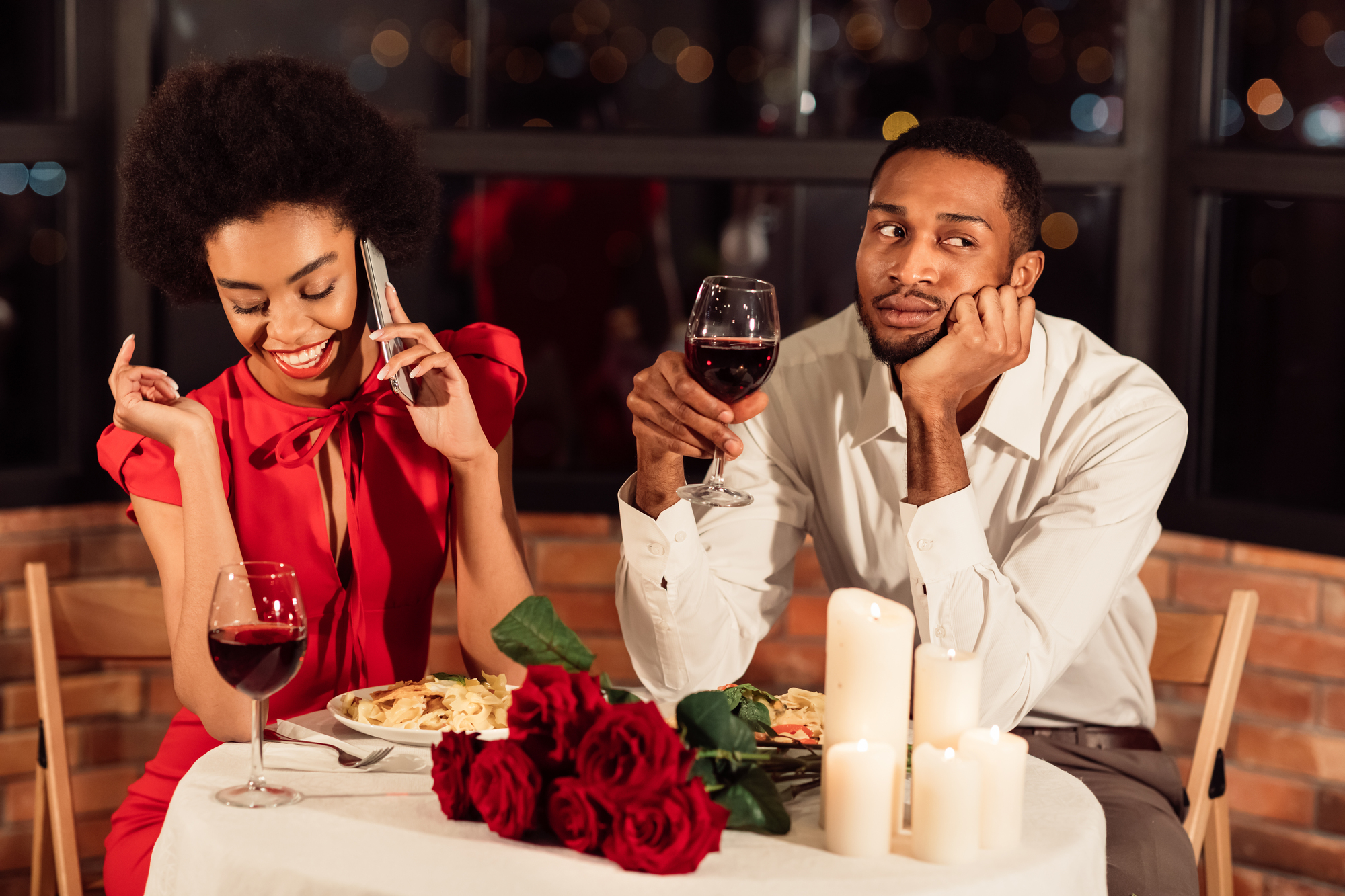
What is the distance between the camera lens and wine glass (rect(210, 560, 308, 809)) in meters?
1.19

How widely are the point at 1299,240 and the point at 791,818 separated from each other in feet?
6.76

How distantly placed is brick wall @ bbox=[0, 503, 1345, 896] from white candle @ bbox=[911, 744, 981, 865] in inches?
66.9

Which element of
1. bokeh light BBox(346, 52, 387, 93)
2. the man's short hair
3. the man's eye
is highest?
bokeh light BBox(346, 52, 387, 93)

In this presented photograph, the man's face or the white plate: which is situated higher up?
the man's face

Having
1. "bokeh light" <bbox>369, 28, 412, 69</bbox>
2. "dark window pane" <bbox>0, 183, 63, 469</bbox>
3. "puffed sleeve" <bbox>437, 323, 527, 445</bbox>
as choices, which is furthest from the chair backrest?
"dark window pane" <bbox>0, 183, 63, 469</bbox>

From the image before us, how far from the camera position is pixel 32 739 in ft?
8.54

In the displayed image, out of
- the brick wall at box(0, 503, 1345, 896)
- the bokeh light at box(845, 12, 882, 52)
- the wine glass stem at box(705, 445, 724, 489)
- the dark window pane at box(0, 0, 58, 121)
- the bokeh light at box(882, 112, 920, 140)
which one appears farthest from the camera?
the bokeh light at box(845, 12, 882, 52)

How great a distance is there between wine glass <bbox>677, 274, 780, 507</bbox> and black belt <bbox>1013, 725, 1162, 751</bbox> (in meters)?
0.73

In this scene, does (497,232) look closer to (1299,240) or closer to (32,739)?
(32,739)

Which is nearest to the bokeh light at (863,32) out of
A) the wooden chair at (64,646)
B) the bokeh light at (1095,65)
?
the bokeh light at (1095,65)

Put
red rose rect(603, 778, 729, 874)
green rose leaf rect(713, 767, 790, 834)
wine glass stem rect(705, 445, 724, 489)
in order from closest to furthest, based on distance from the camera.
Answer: red rose rect(603, 778, 729, 874) → green rose leaf rect(713, 767, 790, 834) → wine glass stem rect(705, 445, 724, 489)

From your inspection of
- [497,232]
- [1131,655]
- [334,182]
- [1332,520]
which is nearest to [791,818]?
[1131,655]

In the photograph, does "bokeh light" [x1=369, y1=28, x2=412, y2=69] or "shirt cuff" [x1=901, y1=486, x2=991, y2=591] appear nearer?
"shirt cuff" [x1=901, y1=486, x2=991, y2=591]

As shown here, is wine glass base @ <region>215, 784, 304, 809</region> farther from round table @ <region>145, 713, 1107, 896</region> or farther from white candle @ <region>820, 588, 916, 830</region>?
white candle @ <region>820, 588, 916, 830</region>
